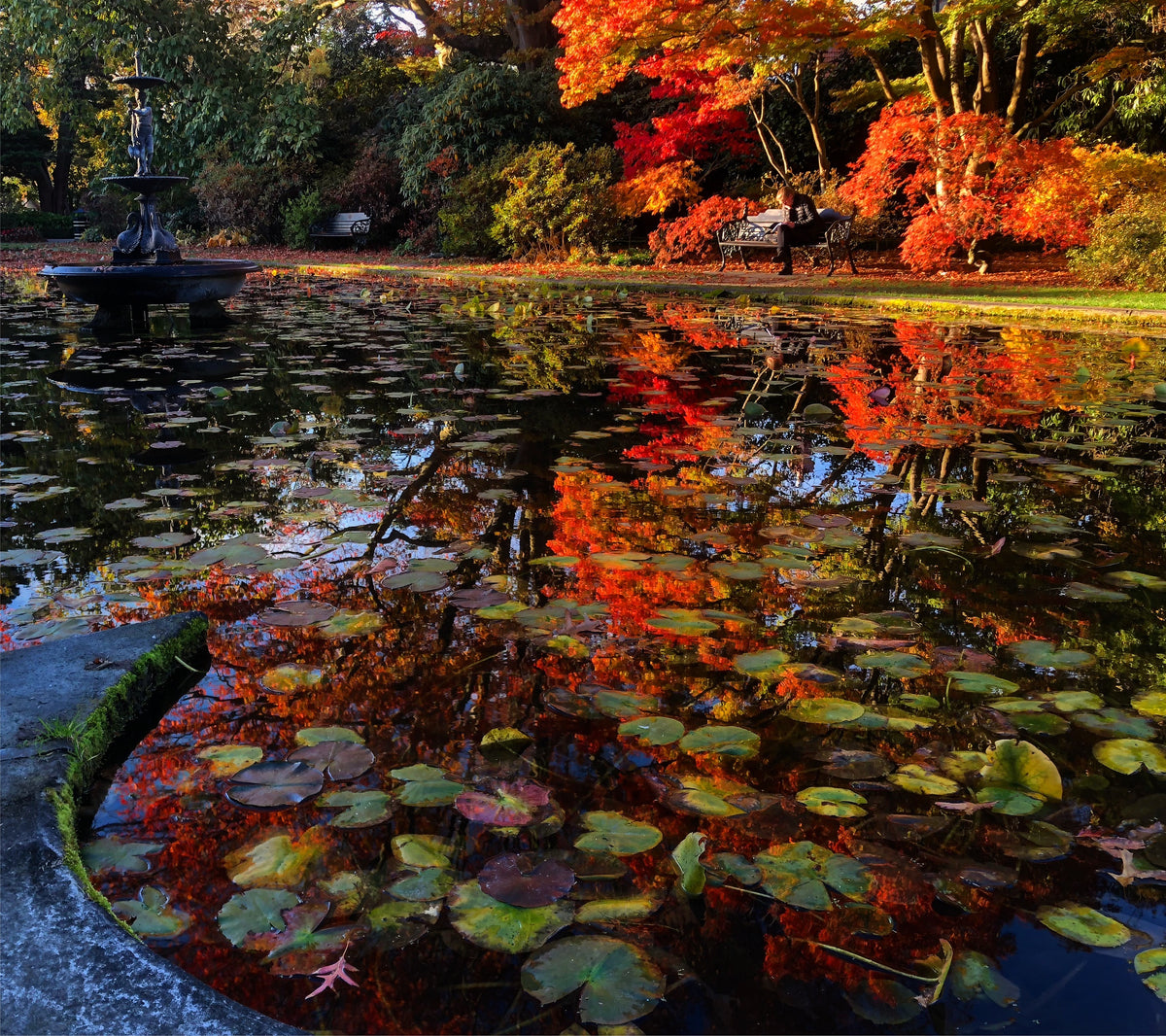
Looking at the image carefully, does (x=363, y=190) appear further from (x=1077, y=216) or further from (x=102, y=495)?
(x=102, y=495)

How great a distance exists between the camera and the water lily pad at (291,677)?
1715mm

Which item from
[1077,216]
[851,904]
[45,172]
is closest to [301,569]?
[851,904]

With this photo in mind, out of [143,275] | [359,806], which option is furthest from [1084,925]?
[143,275]

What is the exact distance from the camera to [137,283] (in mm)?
7137

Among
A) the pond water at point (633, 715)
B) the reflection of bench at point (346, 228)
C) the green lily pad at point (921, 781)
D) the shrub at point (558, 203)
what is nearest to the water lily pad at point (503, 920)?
the pond water at point (633, 715)

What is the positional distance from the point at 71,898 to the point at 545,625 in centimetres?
108

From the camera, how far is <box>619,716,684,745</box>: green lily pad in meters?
1.53

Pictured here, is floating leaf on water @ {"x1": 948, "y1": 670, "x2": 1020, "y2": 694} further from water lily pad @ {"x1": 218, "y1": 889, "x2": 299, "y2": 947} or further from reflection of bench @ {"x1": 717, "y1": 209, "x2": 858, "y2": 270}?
reflection of bench @ {"x1": 717, "y1": 209, "x2": 858, "y2": 270}

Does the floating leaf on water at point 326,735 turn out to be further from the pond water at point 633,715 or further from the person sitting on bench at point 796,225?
the person sitting on bench at point 796,225

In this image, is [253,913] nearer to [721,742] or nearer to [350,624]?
[721,742]

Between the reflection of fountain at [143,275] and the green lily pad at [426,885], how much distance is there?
710cm

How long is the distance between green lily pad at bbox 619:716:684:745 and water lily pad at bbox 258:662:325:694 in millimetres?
619

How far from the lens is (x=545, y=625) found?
6.44ft

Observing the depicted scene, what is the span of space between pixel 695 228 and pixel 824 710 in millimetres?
A: 13594
